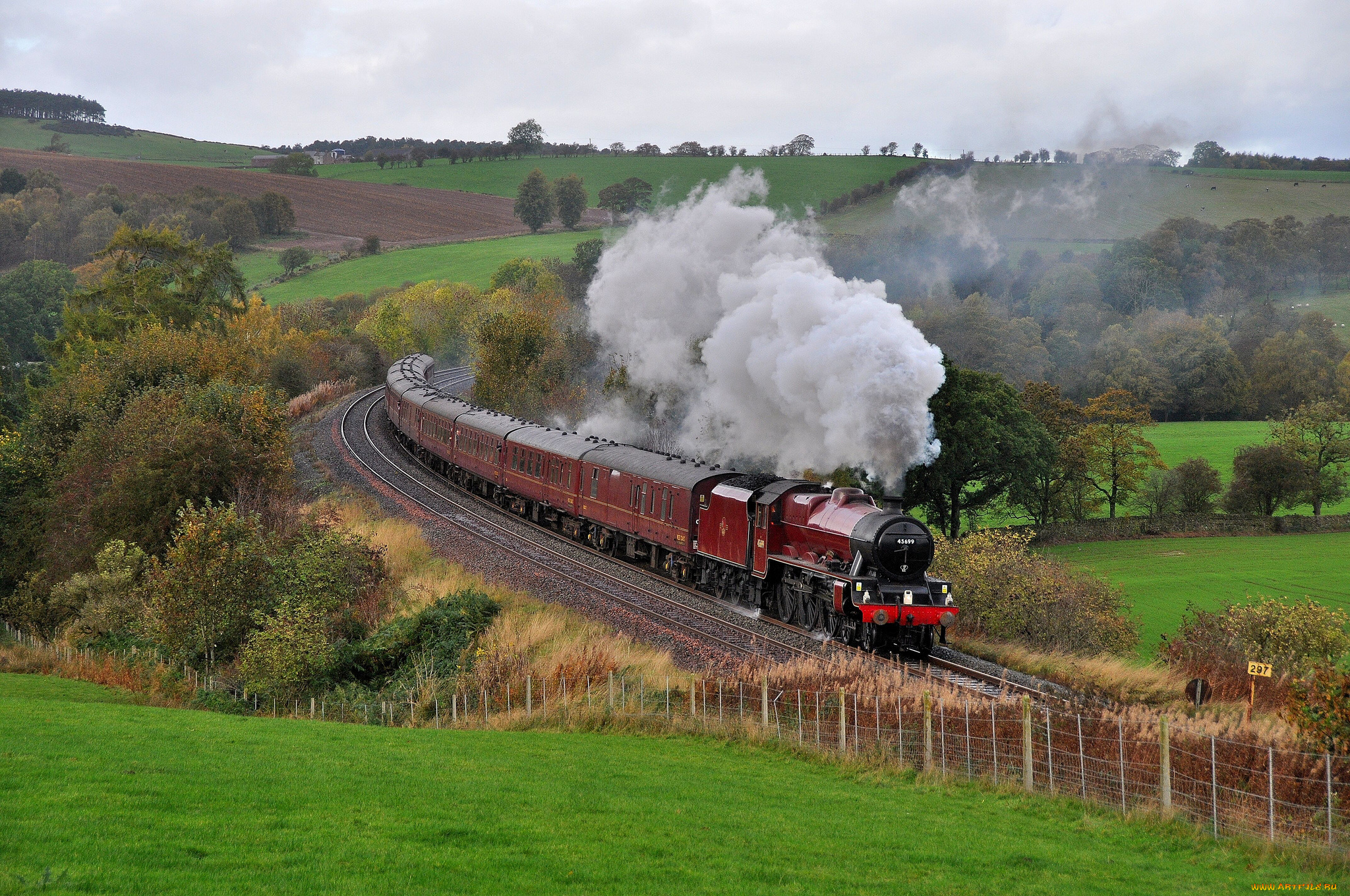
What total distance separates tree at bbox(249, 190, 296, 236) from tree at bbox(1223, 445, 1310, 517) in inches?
4002

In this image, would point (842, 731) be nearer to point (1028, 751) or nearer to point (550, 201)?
point (1028, 751)

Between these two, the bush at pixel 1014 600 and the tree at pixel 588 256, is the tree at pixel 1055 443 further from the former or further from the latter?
the tree at pixel 588 256

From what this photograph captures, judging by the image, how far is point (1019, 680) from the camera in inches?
699

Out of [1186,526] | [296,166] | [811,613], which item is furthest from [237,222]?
[811,613]

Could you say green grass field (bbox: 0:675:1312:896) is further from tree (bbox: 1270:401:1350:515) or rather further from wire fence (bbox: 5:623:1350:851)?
tree (bbox: 1270:401:1350:515)

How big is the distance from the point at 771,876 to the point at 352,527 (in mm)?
25438

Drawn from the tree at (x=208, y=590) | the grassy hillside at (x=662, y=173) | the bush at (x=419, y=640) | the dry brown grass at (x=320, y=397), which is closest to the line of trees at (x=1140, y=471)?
the bush at (x=419, y=640)

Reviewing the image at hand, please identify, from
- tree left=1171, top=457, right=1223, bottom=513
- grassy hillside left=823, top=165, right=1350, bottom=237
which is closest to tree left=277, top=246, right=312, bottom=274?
grassy hillside left=823, top=165, right=1350, bottom=237

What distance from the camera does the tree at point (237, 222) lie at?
11331cm

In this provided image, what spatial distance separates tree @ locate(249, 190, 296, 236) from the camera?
11706 cm

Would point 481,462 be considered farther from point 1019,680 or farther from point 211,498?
point 1019,680

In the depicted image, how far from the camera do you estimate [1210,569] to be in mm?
47500

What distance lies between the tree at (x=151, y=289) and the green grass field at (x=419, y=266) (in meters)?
34.1

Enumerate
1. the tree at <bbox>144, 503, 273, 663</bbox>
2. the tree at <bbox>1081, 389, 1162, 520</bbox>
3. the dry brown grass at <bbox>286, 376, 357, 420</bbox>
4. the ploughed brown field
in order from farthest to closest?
the ploughed brown field, the dry brown grass at <bbox>286, 376, 357, 420</bbox>, the tree at <bbox>1081, 389, 1162, 520</bbox>, the tree at <bbox>144, 503, 273, 663</bbox>
